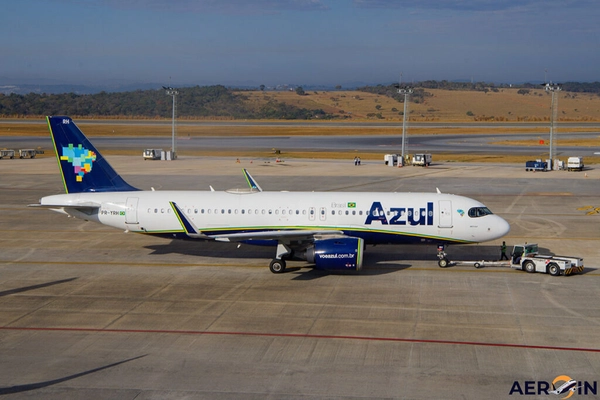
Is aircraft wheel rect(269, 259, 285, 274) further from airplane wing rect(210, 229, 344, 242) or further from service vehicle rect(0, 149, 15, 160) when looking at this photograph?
service vehicle rect(0, 149, 15, 160)

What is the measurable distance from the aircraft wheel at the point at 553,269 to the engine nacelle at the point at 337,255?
1029cm

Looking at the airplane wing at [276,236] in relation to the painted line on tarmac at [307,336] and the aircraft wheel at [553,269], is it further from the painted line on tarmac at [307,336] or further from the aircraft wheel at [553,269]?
the aircraft wheel at [553,269]

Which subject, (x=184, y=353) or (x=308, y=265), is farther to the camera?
(x=308, y=265)

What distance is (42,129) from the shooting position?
162 metres

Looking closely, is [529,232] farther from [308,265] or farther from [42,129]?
[42,129]

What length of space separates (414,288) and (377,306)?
12.2ft

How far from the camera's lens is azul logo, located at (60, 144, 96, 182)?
128 ft

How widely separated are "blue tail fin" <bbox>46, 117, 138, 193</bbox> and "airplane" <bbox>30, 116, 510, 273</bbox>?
6 cm

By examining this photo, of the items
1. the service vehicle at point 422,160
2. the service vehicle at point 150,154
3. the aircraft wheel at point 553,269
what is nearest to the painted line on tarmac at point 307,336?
the aircraft wheel at point 553,269

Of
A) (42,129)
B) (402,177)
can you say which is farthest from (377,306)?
(42,129)

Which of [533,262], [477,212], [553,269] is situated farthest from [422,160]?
[553,269]

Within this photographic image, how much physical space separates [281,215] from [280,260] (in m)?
2.81

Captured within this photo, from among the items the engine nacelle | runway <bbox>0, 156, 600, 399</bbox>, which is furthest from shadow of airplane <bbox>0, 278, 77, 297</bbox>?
the engine nacelle

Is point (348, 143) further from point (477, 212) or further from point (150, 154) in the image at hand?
point (477, 212)
